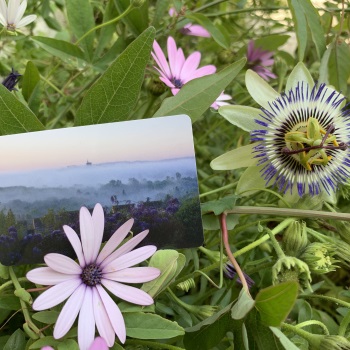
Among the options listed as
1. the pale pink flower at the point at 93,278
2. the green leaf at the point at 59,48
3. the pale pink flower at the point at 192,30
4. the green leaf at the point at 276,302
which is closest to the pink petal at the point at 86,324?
the pale pink flower at the point at 93,278

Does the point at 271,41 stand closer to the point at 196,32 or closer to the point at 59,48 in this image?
the point at 196,32

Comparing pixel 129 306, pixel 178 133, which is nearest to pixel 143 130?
pixel 178 133

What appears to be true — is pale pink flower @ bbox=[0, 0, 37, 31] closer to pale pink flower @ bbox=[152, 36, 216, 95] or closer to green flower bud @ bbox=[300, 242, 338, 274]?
pale pink flower @ bbox=[152, 36, 216, 95]

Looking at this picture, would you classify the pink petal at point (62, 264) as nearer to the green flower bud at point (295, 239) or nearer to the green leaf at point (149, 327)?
the green leaf at point (149, 327)

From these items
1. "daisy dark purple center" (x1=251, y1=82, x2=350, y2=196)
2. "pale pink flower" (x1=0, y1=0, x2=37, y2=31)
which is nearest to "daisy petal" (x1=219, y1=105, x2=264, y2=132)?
"daisy dark purple center" (x1=251, y1=82, x2=350, y2=196)

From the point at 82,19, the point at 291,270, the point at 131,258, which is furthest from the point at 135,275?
the point at 82,19

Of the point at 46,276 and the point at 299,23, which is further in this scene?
the point at 299,23

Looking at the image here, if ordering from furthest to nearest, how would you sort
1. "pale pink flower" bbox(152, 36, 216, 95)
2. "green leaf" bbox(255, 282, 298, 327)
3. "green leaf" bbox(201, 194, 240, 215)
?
"pale pink flower" bbox(152, 36, 216, 95), "green leaf" bbox(201, 194, 240, 215), "green leaf" bbox(255, 282, 298, 327)

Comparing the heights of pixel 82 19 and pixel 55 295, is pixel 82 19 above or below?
above
